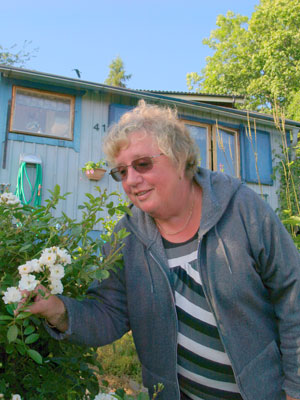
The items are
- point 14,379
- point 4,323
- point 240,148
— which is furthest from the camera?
point 240,148

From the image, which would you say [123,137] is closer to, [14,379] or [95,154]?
[14,379]

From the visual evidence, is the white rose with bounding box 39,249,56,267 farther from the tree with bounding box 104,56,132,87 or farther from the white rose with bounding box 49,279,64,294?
the tree with bounding box 104,56,132,87

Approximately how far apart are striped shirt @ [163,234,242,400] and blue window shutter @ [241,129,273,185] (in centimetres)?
762

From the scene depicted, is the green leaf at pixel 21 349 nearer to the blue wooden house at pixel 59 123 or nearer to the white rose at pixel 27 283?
the white rose at pixel 27 283

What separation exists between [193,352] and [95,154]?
6.36 m

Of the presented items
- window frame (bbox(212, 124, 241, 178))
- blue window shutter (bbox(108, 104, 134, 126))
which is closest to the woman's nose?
blue window shutter (bbox(108, 104, 134, 126))

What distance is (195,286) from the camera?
162 cm

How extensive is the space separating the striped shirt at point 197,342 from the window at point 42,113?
609 centimetres

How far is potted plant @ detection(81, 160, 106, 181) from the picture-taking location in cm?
709

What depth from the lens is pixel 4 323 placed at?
1053 mm

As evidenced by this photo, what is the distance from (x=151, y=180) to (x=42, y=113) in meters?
6.19

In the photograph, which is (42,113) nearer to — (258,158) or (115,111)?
(115,111)

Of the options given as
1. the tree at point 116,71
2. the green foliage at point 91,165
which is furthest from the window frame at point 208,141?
the tree at point 116,71

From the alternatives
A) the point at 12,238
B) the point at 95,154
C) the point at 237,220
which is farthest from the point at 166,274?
the point at 95,154
